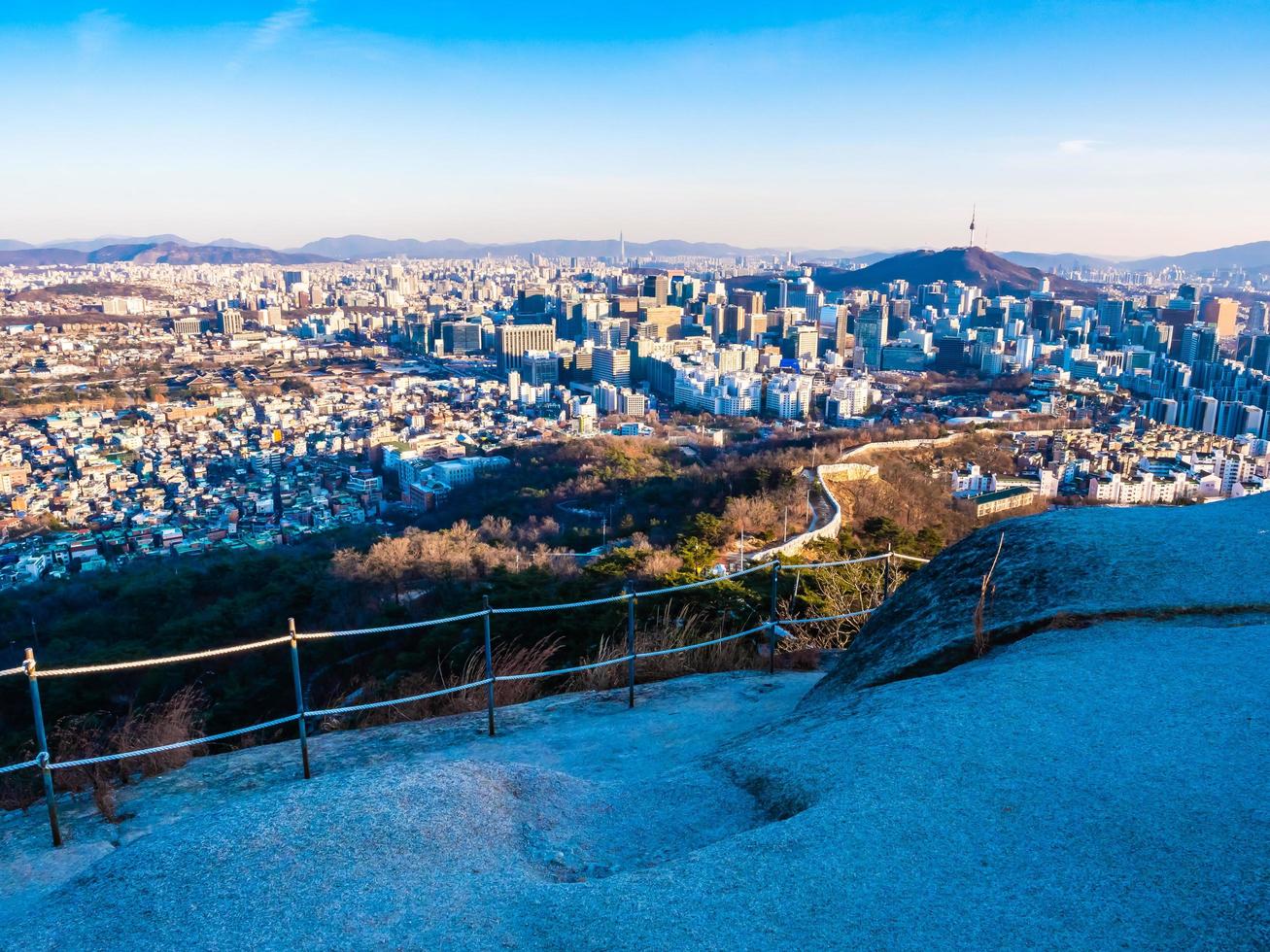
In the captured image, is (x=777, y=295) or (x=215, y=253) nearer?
(x=777, y=295)

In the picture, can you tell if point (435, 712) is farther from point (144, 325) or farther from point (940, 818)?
point (144, 325)

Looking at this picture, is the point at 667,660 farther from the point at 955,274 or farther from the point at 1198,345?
the point at 955,274

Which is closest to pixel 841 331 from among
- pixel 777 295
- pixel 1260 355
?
pixel 777 295

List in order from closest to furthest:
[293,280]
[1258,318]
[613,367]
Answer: [613,367] → [1258,318] → [293,280]

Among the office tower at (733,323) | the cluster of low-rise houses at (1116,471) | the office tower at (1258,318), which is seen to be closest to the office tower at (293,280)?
the office tower at (733,323)

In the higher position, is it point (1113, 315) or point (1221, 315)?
point (1221, 315)

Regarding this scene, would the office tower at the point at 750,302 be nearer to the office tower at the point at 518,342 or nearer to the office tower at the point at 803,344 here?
the office tower at the point at 803,344
